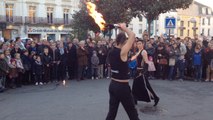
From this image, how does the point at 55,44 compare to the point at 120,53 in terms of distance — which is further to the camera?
the point at 55,44

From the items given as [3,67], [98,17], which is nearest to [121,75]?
[98,17]

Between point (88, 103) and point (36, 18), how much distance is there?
37.0 metres

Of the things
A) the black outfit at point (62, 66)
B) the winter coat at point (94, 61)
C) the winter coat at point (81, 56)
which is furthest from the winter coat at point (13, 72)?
the winter coat at point (94, 61)

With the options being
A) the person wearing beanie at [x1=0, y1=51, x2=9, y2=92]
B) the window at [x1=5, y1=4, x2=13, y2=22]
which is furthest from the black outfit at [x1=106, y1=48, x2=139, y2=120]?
the window at [x1=5, y1=4, x2=13, y2=22]

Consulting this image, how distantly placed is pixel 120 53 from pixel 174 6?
45.1ft

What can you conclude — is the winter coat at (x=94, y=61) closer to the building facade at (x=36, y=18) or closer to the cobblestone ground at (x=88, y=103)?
the cobblestone ground at (x=88, y=103)

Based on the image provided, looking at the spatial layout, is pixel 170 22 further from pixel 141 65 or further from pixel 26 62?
pixel 141 65

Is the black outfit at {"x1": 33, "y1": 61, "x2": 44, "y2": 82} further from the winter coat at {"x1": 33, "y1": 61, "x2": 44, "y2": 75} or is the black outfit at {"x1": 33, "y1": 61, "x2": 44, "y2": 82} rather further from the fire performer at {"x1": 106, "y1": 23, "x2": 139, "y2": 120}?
the fire performer at {"x1": 106, "y1": 23, "x2": 139, "y2": 120}

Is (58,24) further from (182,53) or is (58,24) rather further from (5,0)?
(182,53)

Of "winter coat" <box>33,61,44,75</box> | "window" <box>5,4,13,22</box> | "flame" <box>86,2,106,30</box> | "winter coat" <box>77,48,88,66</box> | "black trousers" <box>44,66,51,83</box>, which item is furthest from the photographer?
"window" <box>5,4,13,22</box>

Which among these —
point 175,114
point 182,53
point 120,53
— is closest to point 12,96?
point 175,114

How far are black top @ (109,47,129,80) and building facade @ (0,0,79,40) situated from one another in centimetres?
3292

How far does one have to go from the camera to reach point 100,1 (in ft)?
72.1

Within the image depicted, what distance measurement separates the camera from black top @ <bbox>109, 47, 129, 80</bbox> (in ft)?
17.4
